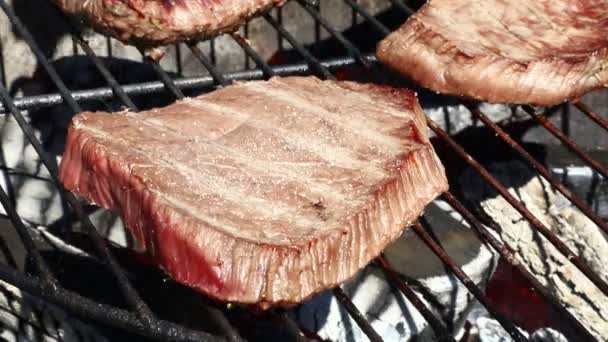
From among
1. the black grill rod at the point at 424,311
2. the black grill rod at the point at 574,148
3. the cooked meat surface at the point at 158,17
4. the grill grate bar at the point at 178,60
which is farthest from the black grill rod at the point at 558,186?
the grill grate bar at the point at 178,60

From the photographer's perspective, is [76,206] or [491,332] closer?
[76,206]

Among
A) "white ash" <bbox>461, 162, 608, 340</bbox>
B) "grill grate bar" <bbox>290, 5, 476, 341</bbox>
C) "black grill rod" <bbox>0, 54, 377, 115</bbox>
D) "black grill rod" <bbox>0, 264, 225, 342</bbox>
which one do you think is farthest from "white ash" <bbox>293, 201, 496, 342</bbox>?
"black grill rod" <bbox>0, 264, 225, 342</bbox>

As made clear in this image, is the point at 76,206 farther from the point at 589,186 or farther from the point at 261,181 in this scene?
the point at 589,186

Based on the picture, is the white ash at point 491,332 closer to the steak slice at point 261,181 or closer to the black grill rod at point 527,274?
the black grill rod at point 527,274

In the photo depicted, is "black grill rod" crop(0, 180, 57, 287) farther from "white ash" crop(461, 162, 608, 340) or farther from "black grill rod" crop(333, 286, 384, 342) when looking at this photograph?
"white ash" crop(461, 162, 608, 340)

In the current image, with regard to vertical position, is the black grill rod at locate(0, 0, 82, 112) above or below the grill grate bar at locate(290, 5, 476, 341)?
above

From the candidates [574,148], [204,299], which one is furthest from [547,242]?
[204,299]

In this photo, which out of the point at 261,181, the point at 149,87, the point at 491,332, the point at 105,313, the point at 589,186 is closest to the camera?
the point at 105,313
